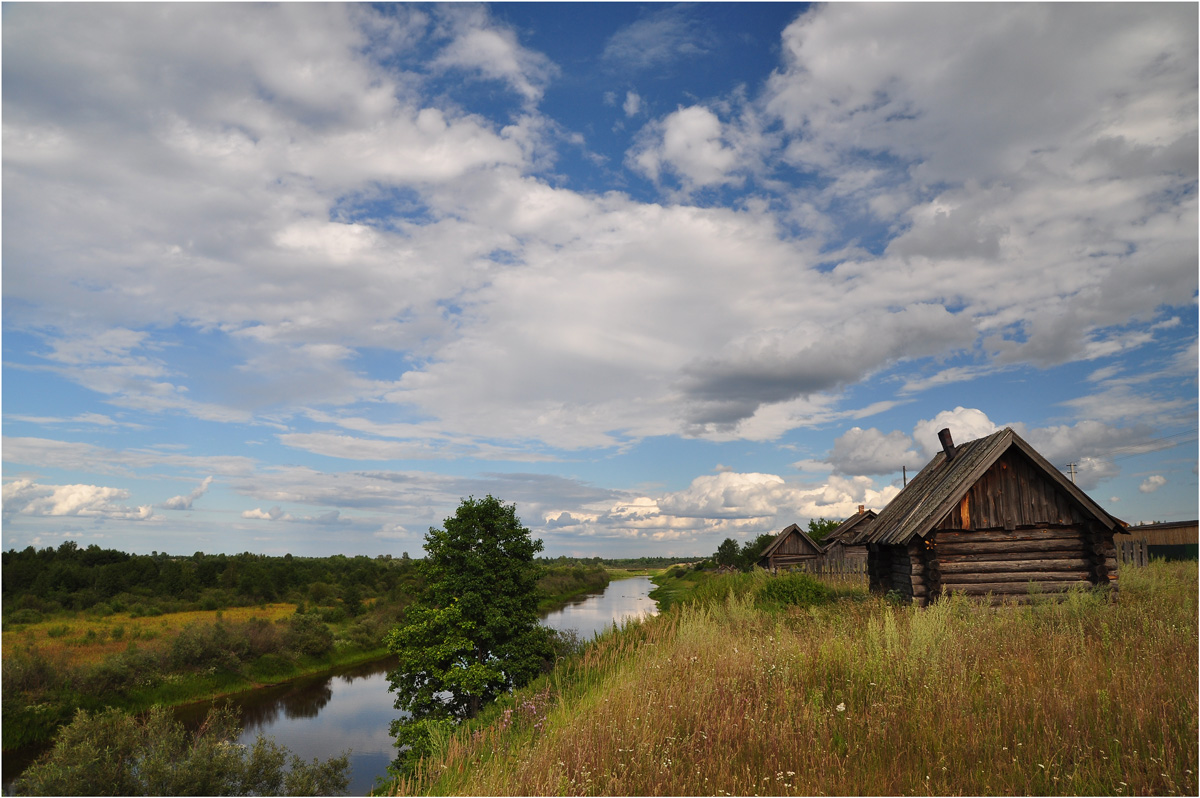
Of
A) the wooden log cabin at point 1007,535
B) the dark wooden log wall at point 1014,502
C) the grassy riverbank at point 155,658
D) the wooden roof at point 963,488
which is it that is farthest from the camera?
the grassy riverbank at point 155,658

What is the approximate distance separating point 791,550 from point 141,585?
227 ft

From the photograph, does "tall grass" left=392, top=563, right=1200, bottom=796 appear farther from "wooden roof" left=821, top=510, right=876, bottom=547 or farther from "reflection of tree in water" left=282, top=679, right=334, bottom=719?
"wooden roof" left=821, top=510, right=876, bottom=547

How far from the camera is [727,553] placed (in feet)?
242

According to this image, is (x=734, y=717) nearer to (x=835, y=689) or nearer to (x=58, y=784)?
(x=835, y=689)

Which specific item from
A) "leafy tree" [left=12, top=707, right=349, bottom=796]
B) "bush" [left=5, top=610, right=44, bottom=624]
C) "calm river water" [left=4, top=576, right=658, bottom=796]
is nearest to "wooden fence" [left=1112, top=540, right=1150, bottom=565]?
"calm river water" [left=4, top=576, right=658, bottom=796]

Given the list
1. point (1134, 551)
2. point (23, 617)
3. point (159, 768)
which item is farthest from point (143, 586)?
point (1134, 551)

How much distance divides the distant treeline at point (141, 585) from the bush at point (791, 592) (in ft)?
149

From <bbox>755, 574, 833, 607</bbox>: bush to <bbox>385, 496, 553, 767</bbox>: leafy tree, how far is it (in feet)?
34.9

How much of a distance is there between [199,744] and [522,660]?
12440 millimetres

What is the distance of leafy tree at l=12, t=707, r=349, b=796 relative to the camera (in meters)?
21.2

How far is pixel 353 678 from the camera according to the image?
165 ft

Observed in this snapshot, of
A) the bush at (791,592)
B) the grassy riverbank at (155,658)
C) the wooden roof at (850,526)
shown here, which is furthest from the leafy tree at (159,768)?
the wooden roof at (850,526)

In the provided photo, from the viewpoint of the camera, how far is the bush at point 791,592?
1616 centimetres

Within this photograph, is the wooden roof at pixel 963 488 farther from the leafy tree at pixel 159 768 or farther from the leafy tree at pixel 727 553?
the leafy tree at pixel 727 553
